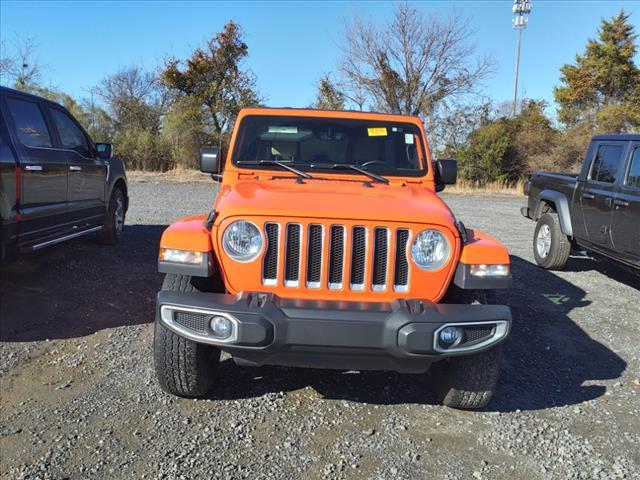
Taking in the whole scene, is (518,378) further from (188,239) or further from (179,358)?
(188,239)

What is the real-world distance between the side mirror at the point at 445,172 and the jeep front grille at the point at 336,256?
5.03 feet

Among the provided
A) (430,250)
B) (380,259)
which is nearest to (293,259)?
(380,259)

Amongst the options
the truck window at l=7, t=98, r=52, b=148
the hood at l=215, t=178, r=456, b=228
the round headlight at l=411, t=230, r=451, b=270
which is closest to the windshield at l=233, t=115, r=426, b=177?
the hood at l=215, t=178, r=456, b=228

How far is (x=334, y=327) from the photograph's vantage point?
2.62m

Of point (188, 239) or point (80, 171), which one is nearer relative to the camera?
point (188, 239)

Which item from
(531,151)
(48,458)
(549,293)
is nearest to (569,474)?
(48,458)

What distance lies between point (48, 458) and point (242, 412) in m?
1.03

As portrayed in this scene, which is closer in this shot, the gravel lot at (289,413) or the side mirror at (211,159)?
the gravel lot at (289,413)

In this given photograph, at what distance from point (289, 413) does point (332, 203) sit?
1273 mm

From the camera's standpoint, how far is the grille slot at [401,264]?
2.89 metres

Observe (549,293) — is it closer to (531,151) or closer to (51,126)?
(51,126)

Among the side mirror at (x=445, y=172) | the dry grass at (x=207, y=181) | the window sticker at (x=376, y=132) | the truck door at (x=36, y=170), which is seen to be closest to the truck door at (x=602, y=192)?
the side mirror at (x=445, y=172)

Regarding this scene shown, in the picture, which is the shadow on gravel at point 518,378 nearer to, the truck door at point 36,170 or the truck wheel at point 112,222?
the truck door at point 36,170

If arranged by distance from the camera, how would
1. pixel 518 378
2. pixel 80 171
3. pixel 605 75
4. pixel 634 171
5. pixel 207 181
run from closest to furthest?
pixel 518 378
pixel 634 171
pixel 80 171
pixel 207 181
pixel 605 75
